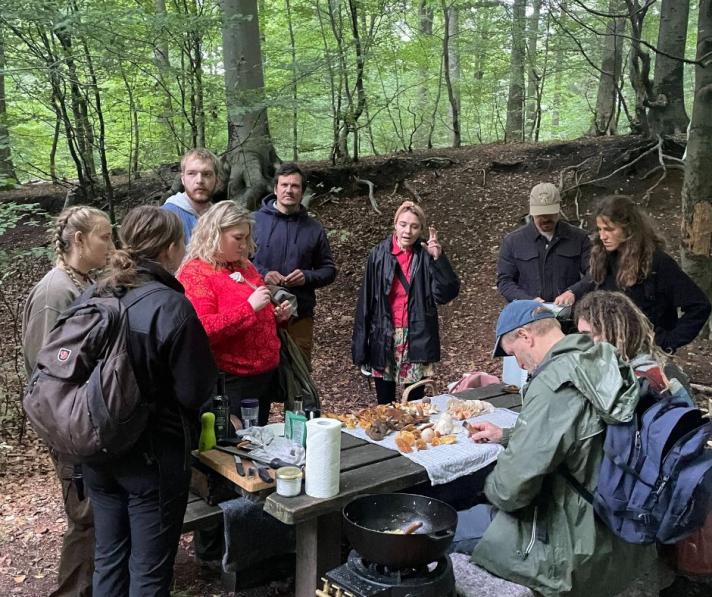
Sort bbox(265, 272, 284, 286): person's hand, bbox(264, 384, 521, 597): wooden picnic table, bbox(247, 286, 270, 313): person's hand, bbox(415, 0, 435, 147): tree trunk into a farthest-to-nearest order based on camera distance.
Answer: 1. bbox(415, 0, 435, 147): tree trunk
2. bbox(265, 272, 284, 286): person's hand
3. bbox(247, 286, 270, 313): person's hand
4. bbox(264, 384, 521, 597): wooden picnic table

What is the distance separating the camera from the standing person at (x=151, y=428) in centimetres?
222

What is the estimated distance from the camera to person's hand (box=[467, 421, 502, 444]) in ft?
9.61

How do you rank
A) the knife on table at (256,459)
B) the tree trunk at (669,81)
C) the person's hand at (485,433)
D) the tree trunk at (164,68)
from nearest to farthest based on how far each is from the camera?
the knife on table at (256,459), the person's hand at (485,433), the tree trunk at (164,68), the tree trunk at (669,81)

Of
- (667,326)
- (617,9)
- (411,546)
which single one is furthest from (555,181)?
(411,546)


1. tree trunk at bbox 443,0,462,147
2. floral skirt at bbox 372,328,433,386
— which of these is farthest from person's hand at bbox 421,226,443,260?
tree trunk at bbox 443,0,462,147

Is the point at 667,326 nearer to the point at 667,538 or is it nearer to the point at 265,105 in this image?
the point at 667,538

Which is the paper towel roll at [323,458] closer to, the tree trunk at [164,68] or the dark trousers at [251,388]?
the dark trousers at [251,388]

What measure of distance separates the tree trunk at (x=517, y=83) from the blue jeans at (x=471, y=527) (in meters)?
9.88

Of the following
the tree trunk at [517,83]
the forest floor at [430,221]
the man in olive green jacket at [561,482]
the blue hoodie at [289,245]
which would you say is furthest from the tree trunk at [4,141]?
the tree trunk at [517,83]

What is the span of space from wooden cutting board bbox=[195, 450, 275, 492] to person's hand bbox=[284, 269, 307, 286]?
70.2 inches

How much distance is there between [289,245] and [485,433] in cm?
216

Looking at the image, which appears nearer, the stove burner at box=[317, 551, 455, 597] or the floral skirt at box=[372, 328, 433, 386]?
the stove burner at box=[317, 551, 455, 597]

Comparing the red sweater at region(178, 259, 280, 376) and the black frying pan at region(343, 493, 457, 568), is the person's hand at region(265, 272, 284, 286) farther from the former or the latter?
the black frying pan at region(343, 493, 457, 568)

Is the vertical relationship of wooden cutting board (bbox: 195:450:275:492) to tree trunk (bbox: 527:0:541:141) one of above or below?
below
